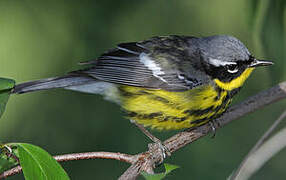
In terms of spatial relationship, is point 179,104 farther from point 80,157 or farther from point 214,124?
point 80,157

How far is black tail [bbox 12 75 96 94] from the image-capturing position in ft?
11.8

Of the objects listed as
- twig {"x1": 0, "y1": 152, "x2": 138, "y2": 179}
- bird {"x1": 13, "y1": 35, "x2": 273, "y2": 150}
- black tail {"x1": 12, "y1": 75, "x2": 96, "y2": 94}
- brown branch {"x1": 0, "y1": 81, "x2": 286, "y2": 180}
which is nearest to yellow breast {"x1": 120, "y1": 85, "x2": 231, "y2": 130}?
bird {"x1": 13, "y1": 35, "x2": 273, "y2": 150}

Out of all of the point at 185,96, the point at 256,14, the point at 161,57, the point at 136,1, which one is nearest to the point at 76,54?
the point at 136,1

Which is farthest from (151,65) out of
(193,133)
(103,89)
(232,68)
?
(193,133)

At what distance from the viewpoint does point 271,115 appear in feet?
19.3

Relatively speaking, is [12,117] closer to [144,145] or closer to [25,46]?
[25,46]

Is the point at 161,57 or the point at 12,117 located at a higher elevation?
the point at 161,57

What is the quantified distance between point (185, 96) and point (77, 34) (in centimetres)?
150

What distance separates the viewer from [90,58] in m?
4.84

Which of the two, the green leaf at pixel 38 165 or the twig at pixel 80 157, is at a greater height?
the green leaf at pixel 38 165

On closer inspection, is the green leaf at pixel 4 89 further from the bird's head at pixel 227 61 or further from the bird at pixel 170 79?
the bird's head at pixel 227 61

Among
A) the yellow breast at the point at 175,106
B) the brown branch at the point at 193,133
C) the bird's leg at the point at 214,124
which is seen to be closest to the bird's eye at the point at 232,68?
the yellow breast at the point at 175,106

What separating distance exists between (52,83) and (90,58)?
3.72ft

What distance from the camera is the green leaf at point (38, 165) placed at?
1874 mm
